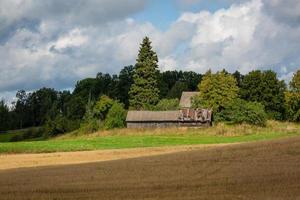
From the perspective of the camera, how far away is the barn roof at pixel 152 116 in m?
78.0

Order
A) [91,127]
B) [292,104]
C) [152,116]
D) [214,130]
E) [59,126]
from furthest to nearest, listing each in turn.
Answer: [59,126] → [292,104] → [91,127] → [152,116] → [214,130]

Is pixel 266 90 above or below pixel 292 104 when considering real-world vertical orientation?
above

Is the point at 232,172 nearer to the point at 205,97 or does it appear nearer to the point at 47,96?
the point at 205,97

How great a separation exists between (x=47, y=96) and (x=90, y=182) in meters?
173

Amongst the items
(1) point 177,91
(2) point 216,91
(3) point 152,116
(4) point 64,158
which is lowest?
(4) point 64,158

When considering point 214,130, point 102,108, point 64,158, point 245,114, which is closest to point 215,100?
point 245,114

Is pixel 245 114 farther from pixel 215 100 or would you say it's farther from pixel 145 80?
pixel 145 80

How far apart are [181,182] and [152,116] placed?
64.7 m

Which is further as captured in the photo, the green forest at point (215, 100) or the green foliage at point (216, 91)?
the green foliage at point (216, 91)

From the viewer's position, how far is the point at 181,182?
14.0 meters

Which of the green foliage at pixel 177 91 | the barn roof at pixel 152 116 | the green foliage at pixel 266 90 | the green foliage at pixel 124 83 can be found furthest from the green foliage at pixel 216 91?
the green foliage at pixel 177 91

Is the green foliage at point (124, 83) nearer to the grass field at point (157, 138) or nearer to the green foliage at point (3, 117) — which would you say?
the green foliage at point (3, 117)

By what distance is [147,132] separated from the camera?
71812 mm

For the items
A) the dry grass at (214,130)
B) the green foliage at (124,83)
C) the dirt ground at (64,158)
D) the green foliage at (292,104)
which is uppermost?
the green foliage at (124,83)
